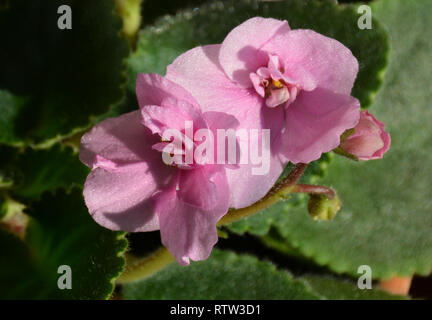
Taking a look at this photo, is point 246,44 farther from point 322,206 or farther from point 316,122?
point 322,206

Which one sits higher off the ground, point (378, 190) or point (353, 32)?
point (353, 32)

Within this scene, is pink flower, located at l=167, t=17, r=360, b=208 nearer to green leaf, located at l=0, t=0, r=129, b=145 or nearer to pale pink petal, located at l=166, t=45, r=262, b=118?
pale pink petal, located at l=166, t=45, r=262, b=118

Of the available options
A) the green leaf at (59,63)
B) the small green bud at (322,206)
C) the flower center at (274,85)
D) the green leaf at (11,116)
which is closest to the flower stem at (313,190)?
the small green bud at (322,206)

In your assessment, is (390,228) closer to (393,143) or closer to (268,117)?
(393,143)

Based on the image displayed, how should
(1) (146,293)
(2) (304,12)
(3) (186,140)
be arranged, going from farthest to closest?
(1) (146,293) < (2) (304,12) < (3) (186,140)

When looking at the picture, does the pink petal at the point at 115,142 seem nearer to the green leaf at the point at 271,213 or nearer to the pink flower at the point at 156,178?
the pink flower at the point at 156,178
